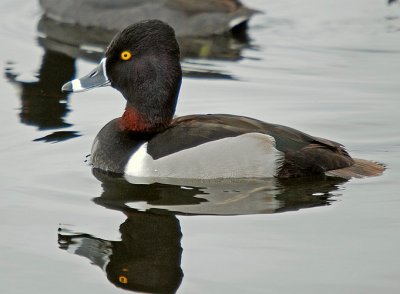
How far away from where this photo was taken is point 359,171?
9.64 metres

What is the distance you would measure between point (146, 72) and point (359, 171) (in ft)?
6.43

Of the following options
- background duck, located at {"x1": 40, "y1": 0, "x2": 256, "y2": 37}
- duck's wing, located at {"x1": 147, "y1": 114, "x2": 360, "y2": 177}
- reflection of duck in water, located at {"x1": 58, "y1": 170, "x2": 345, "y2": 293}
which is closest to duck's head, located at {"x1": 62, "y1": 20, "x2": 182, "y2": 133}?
duck's wing, located at {"x1": 147, "y1": 114, "x2": 360, "y2": 177}

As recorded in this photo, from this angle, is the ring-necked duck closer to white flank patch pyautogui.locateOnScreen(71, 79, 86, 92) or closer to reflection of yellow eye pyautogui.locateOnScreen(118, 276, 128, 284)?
white flank patch pyautogui.locateOnScreen(71, 79, 86, 92)

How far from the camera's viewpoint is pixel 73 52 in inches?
570

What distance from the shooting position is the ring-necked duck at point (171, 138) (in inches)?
371

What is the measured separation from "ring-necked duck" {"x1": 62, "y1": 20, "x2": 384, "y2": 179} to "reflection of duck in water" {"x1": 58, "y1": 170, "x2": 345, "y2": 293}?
13cm

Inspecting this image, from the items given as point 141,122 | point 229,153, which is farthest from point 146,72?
point 229,153

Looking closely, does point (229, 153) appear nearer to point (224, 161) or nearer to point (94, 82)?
point (224, 161)

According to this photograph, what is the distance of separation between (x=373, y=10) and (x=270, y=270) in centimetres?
935

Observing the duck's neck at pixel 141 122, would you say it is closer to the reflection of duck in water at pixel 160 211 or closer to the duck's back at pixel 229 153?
the duck's back at pixel 229 153

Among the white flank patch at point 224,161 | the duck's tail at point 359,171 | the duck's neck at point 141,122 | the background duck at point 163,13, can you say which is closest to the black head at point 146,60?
the duck's neck at point 141,122

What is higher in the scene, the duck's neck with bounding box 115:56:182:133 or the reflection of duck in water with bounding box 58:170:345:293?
the duck's neck with bounding box 115:56:182:133

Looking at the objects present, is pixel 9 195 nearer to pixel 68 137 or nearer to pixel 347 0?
pixel 68 137

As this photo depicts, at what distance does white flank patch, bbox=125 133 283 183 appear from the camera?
9406 millimetres
